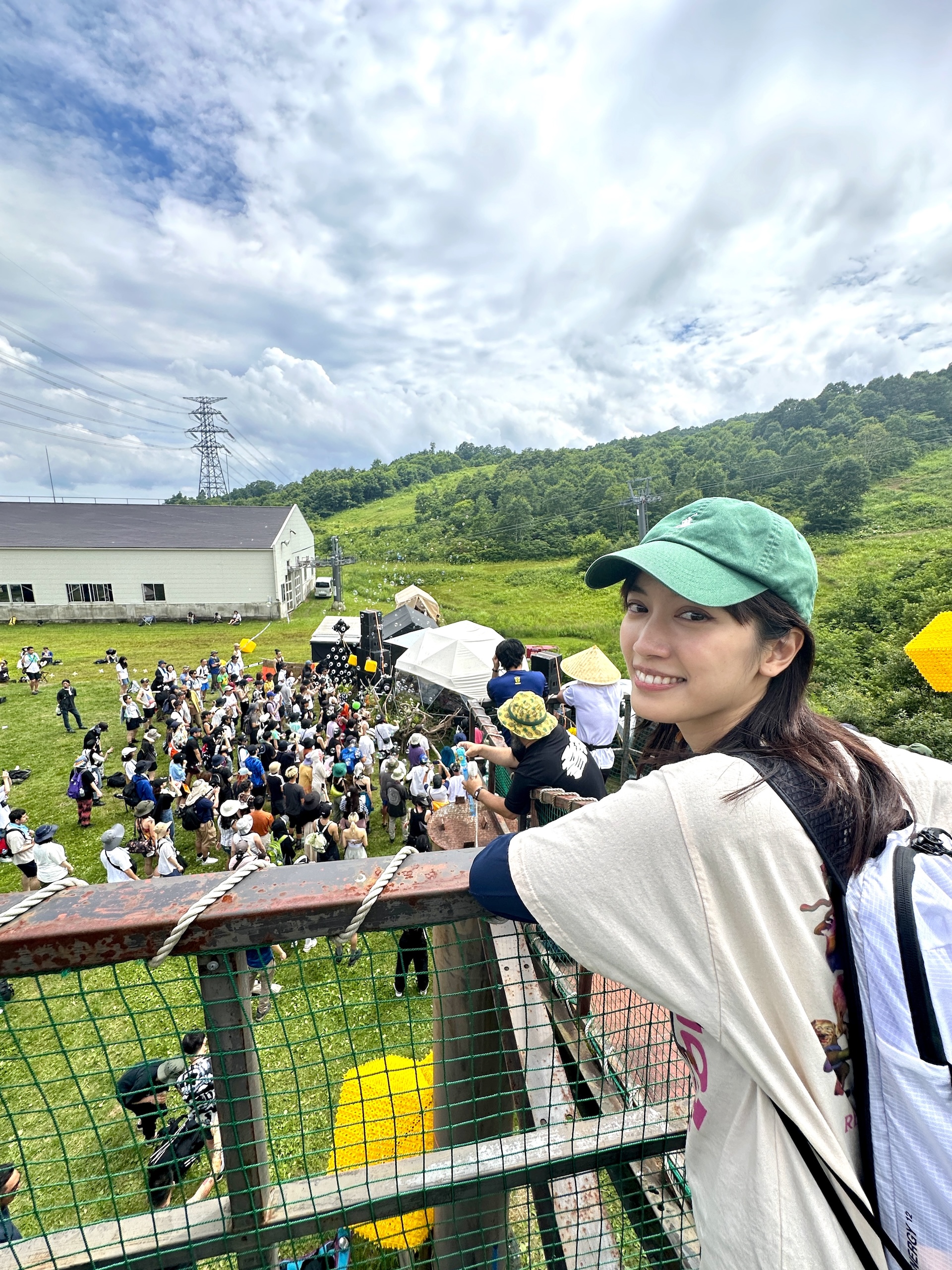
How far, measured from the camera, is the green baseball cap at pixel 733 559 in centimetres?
113

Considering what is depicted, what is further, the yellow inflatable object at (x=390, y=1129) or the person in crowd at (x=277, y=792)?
the person in crowd at (x=277, y=792)

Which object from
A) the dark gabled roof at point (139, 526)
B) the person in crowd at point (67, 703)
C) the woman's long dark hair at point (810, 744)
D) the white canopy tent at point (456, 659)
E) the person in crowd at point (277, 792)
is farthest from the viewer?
the dark gabled roof at point (139, 526)

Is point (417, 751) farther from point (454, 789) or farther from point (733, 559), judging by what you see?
point (733, 559)

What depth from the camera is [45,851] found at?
21.5 feet

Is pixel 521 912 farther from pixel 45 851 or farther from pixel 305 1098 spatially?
pixel 45 851

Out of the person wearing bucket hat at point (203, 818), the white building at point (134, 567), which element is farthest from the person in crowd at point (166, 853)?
the white building at point (134, 567)

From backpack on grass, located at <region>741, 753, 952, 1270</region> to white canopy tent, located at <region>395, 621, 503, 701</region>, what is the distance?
12.9m

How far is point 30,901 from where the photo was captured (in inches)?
42.9

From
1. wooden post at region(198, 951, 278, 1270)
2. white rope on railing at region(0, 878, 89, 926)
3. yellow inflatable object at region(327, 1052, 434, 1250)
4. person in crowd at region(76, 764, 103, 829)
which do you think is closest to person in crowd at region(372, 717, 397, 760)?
person in crowd at region(76, 764, 103, 829)

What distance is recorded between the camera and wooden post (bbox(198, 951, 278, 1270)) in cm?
127

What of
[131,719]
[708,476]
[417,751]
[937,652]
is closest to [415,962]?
[417,751]

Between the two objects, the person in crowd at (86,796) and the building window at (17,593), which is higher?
the building window at (17,593)

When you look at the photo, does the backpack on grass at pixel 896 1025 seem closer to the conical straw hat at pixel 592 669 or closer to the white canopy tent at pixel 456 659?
the conical straw hat at pixel 592 669

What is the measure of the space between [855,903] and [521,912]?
51cm
